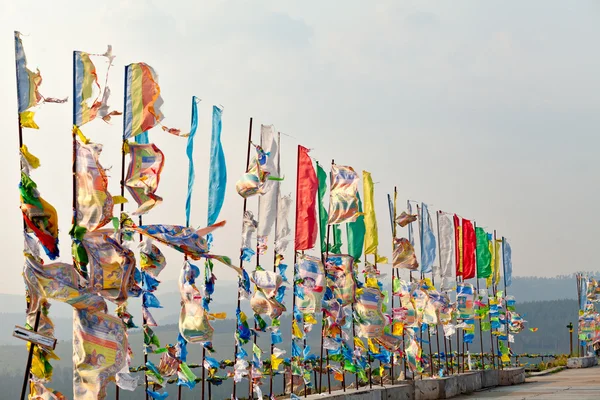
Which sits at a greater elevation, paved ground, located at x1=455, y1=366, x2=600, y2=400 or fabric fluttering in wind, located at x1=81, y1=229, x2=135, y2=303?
fabric fluttering in wind, located at x1=81, y1=229, x2=135, y2=303

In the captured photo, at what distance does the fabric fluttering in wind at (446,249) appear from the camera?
26.2m

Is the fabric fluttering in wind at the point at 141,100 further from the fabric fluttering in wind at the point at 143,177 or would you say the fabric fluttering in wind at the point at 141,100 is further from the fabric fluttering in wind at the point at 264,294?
the fabric fluttering in wind at the point at 264,294

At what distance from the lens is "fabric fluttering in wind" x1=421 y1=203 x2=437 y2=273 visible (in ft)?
79.1

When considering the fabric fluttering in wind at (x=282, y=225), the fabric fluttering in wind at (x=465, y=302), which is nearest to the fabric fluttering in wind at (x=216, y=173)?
the fabric fluttering in wind at (x=282, y=225)

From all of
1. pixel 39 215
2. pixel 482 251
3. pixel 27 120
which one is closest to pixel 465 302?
pixel 482 251

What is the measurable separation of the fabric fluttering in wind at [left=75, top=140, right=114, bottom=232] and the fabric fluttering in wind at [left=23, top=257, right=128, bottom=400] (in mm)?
706

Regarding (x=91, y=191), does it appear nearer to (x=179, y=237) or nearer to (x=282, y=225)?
(x=179, y=237)

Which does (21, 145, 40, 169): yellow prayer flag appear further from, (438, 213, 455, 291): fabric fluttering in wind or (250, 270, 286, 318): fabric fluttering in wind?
(438, 213, 455, 291): fabric fluttering in wind

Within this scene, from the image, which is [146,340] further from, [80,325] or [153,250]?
[80,325]

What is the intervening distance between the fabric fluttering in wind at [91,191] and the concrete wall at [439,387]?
22.9 ft

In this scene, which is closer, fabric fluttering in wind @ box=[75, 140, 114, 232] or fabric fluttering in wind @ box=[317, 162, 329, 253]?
fabric fluttering in wind @ box=[75, 140, 114, 232]

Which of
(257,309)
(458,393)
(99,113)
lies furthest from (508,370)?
(99,113)

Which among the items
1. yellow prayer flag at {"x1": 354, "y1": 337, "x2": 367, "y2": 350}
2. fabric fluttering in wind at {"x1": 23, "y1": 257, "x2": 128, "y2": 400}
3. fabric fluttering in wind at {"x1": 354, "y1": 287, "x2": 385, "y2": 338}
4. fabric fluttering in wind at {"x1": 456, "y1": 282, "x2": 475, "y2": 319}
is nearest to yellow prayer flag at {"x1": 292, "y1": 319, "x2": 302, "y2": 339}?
fabric fluttering in wind at {"x1": 354, "y1": 287, "x2": 385, "y2": 338}

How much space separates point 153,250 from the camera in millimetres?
12484
